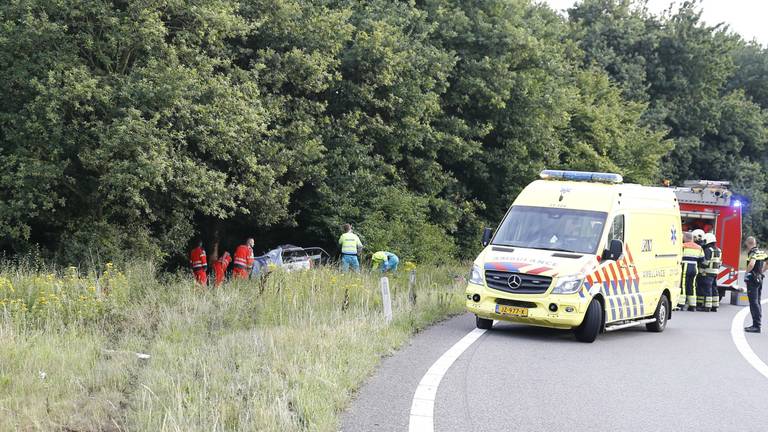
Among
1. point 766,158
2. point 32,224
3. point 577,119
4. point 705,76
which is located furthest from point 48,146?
point 766,158

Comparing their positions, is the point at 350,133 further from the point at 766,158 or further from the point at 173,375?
the point at 766,158

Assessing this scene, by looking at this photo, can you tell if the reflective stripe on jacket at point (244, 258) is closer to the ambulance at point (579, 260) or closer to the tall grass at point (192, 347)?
the tall grass at point (192, 347)

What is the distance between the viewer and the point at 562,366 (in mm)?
10898

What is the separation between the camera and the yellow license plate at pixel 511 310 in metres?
13.2

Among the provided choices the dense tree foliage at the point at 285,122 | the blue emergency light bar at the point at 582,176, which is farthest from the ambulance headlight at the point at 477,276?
the dense tree foliage at the point at 285,122

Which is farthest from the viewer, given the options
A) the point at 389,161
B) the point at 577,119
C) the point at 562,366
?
the point at 577,119

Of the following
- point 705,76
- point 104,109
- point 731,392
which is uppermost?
point 705,76

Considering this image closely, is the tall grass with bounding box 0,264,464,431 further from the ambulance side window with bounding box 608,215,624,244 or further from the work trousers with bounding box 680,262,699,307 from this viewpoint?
the work trousers with bounding box 680,262,699,307

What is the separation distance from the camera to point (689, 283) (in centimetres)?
2092

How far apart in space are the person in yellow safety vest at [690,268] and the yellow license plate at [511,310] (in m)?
8.73

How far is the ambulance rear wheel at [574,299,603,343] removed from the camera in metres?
13.3

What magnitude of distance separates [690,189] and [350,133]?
1117 centimetres

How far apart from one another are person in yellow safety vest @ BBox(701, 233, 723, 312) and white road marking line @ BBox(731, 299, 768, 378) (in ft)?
3.01

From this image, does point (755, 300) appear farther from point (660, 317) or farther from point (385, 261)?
point (385, 261)
